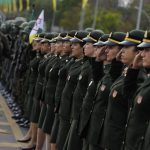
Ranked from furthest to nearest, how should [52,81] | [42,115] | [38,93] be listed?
[38,93] < [42,115] < [52,81]

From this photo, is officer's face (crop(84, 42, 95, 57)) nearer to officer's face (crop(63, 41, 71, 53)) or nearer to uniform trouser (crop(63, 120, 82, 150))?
uniform trouser (crop(63, 120, 82, 150))

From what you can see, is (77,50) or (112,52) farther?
(77,50)

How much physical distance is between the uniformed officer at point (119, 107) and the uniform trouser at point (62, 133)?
5.53 feet

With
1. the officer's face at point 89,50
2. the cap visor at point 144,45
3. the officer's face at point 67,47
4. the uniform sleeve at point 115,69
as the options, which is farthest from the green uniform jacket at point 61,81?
the cap visor at point 144,45

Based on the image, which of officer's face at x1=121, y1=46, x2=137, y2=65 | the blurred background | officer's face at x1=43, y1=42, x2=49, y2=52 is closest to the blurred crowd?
officer's face at x1=121, y1=46, x2=137, y2=65

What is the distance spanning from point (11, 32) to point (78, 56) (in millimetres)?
10327

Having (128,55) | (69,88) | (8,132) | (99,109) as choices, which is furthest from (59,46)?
(8,132)

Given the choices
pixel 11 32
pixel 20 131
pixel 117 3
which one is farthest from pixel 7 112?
pixel 117 3

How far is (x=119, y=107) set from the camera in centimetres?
585

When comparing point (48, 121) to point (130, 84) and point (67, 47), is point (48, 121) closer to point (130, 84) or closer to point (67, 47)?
point (67, 47)

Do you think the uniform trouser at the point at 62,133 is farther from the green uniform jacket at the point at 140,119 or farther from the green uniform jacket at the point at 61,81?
the green uniform jacket at the point at 140,119

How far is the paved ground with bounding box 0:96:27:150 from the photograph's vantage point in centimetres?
1003

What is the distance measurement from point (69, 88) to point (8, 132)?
424 cm

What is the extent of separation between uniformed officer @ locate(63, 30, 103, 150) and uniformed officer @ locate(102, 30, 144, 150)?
774 mm
